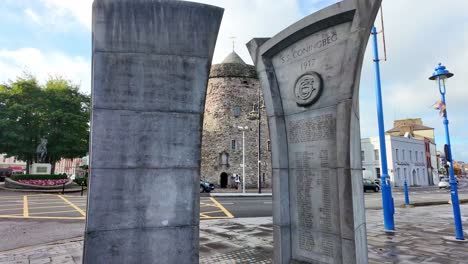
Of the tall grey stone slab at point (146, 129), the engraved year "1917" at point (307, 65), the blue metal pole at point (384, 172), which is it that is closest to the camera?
the tall grey stone slab at point (146, 129)

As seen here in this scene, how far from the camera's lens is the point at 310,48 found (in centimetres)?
482

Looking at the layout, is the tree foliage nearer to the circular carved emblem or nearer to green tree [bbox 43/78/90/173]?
green tree [bbox 43/78/90/173]

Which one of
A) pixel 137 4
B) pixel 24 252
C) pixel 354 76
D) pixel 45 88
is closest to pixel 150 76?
pixel 137 4

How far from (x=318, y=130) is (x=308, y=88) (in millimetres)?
730

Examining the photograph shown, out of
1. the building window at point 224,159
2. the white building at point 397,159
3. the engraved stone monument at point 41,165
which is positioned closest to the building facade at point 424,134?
the white building at point 397,159

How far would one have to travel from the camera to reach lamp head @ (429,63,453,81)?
27.7 feet

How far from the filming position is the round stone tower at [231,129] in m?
37.3

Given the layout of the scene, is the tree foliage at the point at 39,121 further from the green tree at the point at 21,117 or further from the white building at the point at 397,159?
the white building at the point at 397,159

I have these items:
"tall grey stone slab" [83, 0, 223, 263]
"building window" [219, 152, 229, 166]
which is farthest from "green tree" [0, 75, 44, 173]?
"tall grey stone slab" [83, 0, 223, 263]

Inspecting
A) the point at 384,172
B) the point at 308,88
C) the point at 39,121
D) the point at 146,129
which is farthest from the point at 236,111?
the point at 146,129

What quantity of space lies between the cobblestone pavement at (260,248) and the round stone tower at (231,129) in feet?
91.7

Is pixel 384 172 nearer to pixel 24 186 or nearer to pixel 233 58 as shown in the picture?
pixel 24 186

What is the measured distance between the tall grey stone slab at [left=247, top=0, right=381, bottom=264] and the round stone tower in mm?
31454

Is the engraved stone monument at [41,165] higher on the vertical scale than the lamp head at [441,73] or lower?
lower
